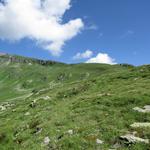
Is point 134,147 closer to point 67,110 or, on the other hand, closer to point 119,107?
point 119,107

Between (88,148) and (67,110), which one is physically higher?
(67,110)

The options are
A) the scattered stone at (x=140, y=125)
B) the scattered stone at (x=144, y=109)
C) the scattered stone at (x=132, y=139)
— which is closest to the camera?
the scattered stone at (x=132, y=139)

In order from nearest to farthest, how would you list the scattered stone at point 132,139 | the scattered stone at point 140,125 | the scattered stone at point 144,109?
the scattered stone at point 132,139
the scattered stone at point 140,125
the scattered stone at point 144,109

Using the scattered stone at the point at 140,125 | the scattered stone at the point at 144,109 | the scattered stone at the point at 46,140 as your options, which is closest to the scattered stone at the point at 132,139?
the scattered stone at the point at 140,125

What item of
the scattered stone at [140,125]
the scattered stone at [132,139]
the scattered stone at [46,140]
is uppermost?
the scattered stone at [140,125]

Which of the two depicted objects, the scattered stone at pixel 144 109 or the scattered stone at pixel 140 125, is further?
the scattered stone at pixel 144 109

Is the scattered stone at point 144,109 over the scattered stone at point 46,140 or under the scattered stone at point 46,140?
over

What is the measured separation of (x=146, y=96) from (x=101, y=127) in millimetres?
9110

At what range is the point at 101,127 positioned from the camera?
2358 cm

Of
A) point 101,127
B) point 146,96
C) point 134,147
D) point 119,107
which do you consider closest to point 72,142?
point 101,127

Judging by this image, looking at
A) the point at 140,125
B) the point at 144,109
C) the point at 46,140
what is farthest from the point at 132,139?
the point at 46,140

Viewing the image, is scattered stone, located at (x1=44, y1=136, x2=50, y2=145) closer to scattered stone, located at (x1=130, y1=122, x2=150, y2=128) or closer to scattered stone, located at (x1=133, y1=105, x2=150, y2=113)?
scattered stone, located at (x1=130, y1=122, x2=150, y2=128)

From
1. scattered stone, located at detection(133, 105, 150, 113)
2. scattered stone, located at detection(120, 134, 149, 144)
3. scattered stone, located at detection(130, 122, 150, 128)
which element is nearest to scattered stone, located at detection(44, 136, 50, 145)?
scattered stone, located at detection(120, 134, 149, 144)

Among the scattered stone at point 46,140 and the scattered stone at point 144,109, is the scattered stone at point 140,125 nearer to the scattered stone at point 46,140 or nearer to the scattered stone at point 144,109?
the scattered stone at point 144,109
